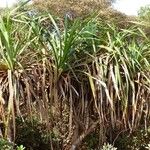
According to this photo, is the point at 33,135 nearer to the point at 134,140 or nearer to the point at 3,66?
the point at 134,140

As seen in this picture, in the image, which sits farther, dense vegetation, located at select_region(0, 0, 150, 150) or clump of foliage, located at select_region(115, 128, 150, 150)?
clump of foliage, located at select_region(115, 128, 150, 150)

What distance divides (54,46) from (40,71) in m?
0.27

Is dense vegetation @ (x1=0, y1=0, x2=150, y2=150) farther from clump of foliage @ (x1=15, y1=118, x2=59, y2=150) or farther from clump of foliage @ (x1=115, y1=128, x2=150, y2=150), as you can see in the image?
clump of foliage @ (x1=15, y1=118, x2=59, y2=150)

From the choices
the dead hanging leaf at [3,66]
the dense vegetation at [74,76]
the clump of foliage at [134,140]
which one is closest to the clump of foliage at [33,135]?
the dense vegetation at [74,76]

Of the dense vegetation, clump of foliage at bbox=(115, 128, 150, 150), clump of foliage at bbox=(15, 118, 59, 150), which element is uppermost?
the dense vegetation

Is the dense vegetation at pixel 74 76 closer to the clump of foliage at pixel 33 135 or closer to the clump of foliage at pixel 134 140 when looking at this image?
the clump of foliage at pixel 134 140

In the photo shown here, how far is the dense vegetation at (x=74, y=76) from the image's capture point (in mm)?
4770

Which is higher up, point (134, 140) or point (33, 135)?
point (33, 135)

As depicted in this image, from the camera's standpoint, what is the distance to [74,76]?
502cm

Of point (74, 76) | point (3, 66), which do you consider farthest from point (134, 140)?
point (3, 66)

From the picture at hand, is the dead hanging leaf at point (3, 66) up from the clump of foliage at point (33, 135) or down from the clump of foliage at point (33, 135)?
up

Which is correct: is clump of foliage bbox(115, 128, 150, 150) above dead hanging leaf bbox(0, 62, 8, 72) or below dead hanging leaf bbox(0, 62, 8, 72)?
below

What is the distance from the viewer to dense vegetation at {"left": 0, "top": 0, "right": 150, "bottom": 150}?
477 centimetres

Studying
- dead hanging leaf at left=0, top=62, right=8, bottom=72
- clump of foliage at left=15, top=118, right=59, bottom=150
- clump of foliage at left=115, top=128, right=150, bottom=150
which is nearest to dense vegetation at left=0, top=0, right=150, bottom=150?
dead hanging leaf at left=0, top=62, right=8, bottom=72
